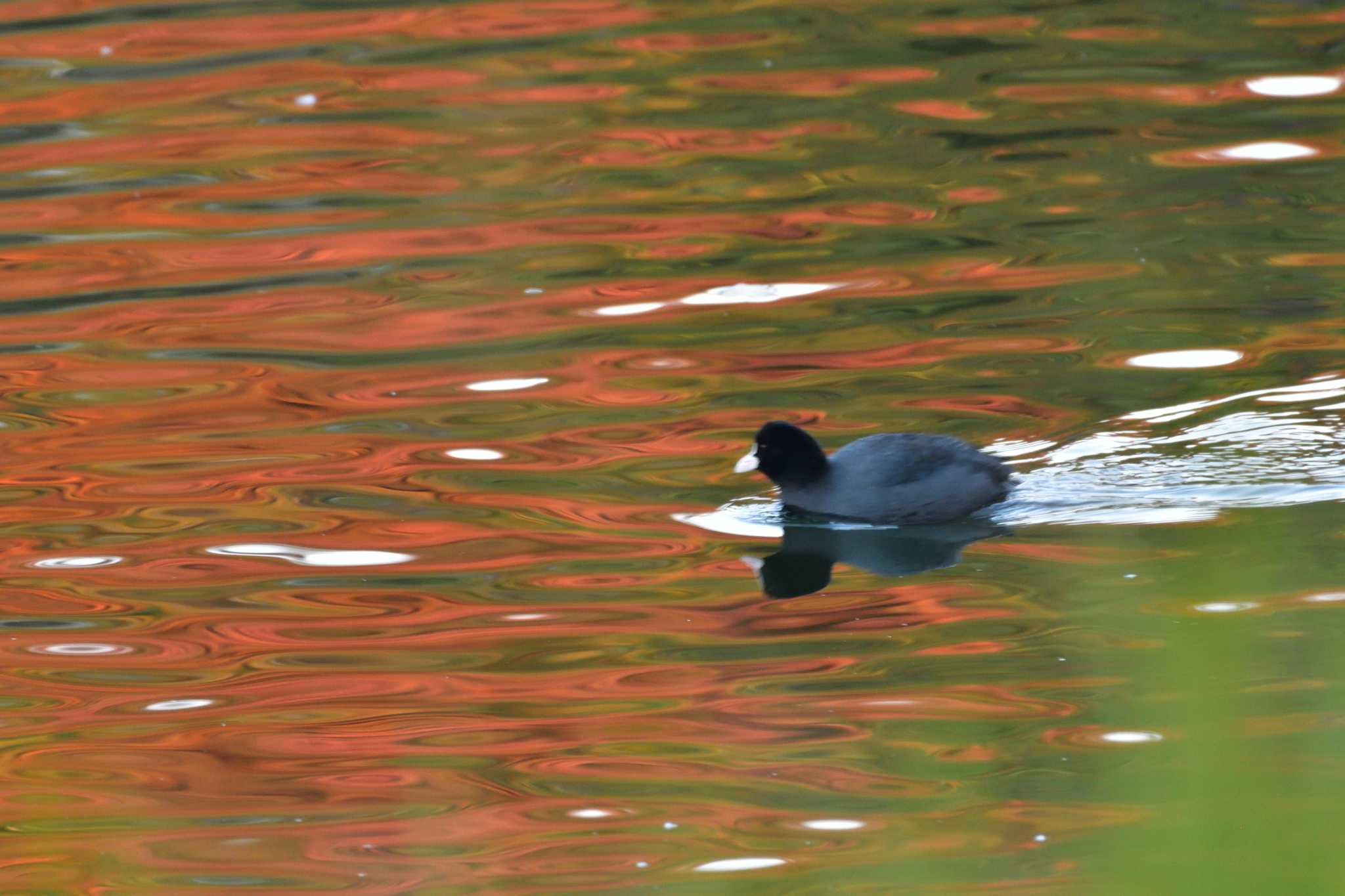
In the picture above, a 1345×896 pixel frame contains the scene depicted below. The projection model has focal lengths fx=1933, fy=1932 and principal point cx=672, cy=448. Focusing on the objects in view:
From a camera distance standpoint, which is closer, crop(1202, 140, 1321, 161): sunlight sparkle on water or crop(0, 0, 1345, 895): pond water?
crop(0, 0, 1345, 895): pond water

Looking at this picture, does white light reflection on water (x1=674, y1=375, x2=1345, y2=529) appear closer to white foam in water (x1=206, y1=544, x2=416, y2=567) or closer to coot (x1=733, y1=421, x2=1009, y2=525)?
coot (x1=733, y1=421, x2=1009, y2=525)

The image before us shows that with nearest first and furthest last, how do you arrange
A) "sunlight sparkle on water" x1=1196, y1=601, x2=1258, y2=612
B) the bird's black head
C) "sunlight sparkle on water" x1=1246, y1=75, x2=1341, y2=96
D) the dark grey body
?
"sunlight sparkle on water" x1=1196, y1=601, x2=1258, y2=612 → the dark grey body → the bird's black head → "sunlight sparkle on water" x1=1246, y1=75, x2=1341, y2=96

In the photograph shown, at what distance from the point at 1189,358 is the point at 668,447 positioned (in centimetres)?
252

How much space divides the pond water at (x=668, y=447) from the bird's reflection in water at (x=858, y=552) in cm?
3

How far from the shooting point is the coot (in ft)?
24.2

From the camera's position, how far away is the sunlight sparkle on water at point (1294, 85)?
13500mm

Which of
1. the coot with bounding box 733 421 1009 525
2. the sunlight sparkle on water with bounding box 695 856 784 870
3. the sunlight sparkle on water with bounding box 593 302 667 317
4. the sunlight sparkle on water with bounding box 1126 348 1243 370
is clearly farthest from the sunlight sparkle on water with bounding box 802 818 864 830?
the sunlight sparkle on water with bounding box 593 302 667 317

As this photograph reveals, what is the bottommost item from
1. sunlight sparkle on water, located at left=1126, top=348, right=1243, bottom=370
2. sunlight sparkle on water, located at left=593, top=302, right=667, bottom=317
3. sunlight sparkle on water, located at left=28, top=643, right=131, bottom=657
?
sunlight sparkle on water, located at left=28, top=643, right=131, bottom=657

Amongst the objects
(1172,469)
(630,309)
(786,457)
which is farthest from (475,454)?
(1172,469)

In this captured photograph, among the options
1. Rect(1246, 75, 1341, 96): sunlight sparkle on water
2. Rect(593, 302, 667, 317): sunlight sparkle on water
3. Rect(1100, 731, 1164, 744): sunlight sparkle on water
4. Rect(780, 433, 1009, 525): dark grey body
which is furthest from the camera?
Rect(1246, 75, 1341, 96): sunlight sparkle on water

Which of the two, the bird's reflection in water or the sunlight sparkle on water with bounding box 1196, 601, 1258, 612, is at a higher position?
the sunlight sparkle on water with bounding box 1196, 601, 1258, 612

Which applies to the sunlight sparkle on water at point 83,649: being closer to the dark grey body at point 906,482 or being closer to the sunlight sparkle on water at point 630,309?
the dark grey body at point 906,482

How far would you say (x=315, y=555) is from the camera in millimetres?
7504

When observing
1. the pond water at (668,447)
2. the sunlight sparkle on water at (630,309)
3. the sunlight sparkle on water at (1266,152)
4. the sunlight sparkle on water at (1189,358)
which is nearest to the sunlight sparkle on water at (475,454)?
the pond water at (668,447)
